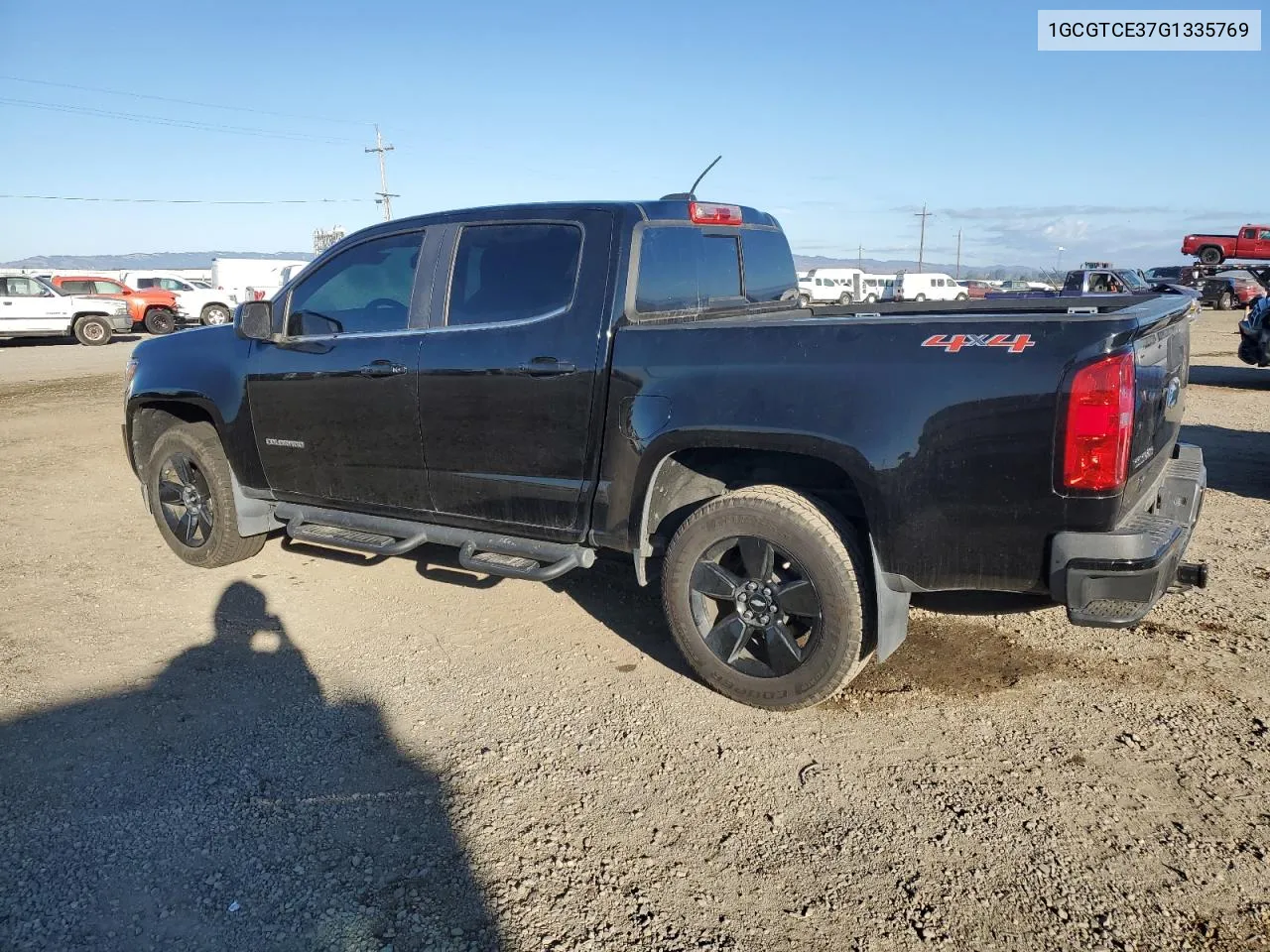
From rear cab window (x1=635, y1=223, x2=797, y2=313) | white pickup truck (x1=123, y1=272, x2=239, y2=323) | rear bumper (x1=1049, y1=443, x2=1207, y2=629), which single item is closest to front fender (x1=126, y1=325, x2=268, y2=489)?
rear cab window (x1=635, y1=223, x2=797, y2=313)

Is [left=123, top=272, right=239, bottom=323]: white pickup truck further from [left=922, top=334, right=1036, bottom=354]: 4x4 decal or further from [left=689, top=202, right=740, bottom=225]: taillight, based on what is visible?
[left=922, top=334, right=1036, bottom=354]: 4x4 decal

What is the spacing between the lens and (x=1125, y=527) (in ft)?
9.62

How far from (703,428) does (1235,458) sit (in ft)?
21.3

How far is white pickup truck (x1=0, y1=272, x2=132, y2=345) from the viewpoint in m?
22.6

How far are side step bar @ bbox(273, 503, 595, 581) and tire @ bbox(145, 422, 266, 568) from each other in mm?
322

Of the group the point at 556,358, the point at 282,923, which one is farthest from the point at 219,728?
the point at 556,358

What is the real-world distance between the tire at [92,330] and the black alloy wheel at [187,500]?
21.3 meters

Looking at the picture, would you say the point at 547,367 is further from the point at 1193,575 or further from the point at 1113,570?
the point at 1193,575

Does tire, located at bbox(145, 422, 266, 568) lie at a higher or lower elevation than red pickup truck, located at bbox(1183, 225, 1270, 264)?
lower

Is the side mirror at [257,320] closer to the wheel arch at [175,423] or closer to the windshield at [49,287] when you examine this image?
the wheel arch at [175,423]

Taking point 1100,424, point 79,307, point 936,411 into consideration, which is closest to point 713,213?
point 936,411

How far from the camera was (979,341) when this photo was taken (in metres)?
2.93

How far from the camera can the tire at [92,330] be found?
77.0 ft

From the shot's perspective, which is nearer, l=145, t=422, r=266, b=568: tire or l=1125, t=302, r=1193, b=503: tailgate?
l=1125, t=302, r=1193, b=503: tailgate
